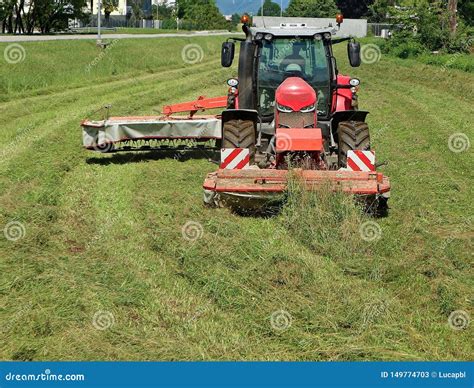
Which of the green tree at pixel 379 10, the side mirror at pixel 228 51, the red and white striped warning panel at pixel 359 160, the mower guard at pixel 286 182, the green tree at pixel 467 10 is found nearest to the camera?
the mower guard at pixel 286 182

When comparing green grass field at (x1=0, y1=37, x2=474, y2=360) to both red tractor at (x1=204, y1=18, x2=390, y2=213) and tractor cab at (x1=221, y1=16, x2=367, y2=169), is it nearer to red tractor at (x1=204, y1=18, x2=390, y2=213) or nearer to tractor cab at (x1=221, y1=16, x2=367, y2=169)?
red tractor at (x1=204, y1=18, x2=390, y2=213)

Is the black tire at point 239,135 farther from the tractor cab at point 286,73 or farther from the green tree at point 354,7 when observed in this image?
the green tree at point 354,7

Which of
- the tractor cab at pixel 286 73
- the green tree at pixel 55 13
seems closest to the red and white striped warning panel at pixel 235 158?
the tractor cab at pixel 286 73

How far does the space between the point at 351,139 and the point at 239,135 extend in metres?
1.37

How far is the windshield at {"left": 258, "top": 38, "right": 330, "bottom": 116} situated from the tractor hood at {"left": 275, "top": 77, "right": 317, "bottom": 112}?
799mm

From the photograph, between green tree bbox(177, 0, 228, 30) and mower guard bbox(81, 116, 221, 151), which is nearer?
mower guard bbox(81, 116, 221, 151)

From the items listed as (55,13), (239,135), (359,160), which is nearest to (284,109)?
(239,135)

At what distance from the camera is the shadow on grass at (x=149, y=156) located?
10.6 meters

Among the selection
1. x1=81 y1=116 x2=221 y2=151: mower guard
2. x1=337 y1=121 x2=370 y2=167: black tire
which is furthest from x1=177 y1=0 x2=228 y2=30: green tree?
x1=337 y1=121 x2=370 y2=167: black tire

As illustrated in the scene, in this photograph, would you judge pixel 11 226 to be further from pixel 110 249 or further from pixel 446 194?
pixel 446 194

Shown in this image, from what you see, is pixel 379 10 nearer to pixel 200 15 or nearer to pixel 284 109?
pixel 200 15

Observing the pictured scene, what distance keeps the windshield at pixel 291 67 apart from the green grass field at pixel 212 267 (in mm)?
1489

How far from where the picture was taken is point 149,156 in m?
11.0

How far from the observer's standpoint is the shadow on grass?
10.6m
